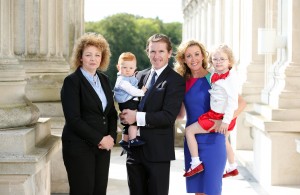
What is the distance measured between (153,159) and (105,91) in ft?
2.59

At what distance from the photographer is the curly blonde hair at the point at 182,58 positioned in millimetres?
6664

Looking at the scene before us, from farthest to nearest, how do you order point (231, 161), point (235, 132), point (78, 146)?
point (235, 132) → point (231, 161) → point (78, 146)

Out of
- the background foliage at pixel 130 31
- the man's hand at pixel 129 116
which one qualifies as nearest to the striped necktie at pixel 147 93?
the man's hand at pixel 129 116

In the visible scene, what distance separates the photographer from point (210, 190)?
21.5 feet

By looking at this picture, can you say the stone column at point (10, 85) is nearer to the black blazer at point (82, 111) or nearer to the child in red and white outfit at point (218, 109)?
the black blazer at point (82, 111)

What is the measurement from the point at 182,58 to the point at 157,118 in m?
0.68

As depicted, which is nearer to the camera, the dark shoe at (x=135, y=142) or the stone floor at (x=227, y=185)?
the dark shoe at (x=135, y=142)

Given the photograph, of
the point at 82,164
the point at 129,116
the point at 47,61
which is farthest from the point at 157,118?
the point at 47,61

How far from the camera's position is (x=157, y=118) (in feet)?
21.3

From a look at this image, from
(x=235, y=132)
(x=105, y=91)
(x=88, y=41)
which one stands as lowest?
(x=235, y=132)

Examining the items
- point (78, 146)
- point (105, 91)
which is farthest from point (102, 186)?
point (105, 91)

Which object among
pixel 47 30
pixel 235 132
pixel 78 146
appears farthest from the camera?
pixel 235 132

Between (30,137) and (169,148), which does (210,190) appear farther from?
(30,137)

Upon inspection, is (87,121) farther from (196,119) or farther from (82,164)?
(196,119)
